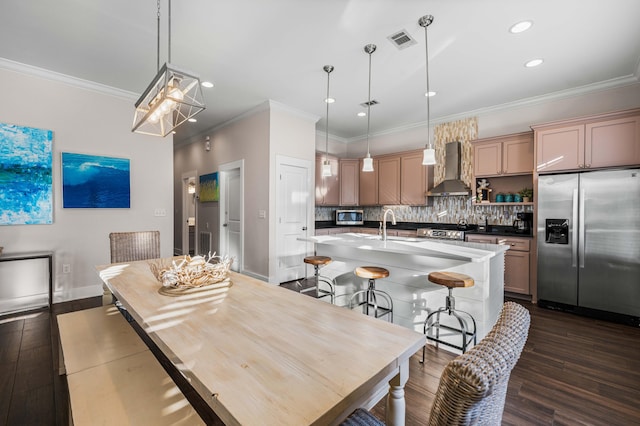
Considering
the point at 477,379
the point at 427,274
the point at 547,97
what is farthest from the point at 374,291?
the point at 547,97

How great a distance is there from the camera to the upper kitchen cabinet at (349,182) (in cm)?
608

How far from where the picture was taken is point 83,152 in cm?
368

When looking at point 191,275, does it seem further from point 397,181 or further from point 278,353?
point 397,181

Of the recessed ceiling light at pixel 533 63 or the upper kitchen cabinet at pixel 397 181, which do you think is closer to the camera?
the recessed ceiling light at pixel 533 63

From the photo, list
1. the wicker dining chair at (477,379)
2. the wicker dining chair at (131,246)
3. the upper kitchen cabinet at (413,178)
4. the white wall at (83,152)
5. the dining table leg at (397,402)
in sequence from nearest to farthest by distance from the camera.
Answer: the wicker dining chair at (477,379) < the dining table leg at (397,402) < the wicker dining chair at (131,246) < the white wall at (83,152) < the upper kitchen cabinet at (413,178)

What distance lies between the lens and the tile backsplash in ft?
14.6

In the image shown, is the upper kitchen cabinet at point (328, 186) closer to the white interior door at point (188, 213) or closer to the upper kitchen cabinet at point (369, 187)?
the upper kitchen cabinet at point (369, 187)

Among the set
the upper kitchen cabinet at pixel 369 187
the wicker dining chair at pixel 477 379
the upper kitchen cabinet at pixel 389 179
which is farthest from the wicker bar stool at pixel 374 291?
the upper kitchen cabinet at pixel 369 187

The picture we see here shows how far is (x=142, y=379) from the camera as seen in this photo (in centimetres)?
119

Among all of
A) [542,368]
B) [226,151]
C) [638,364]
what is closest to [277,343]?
[542,368]

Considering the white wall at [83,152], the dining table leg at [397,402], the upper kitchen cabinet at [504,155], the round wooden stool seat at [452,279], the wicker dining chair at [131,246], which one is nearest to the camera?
the dining table leg at [397,402]

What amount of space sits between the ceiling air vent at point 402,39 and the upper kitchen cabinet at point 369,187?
3096 millimetres

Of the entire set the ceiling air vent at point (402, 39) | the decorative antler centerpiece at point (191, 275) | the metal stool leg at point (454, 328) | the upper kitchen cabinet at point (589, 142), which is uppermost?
the ceiling air vent at point (402, 39)

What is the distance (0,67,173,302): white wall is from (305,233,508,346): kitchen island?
9.47 ft
